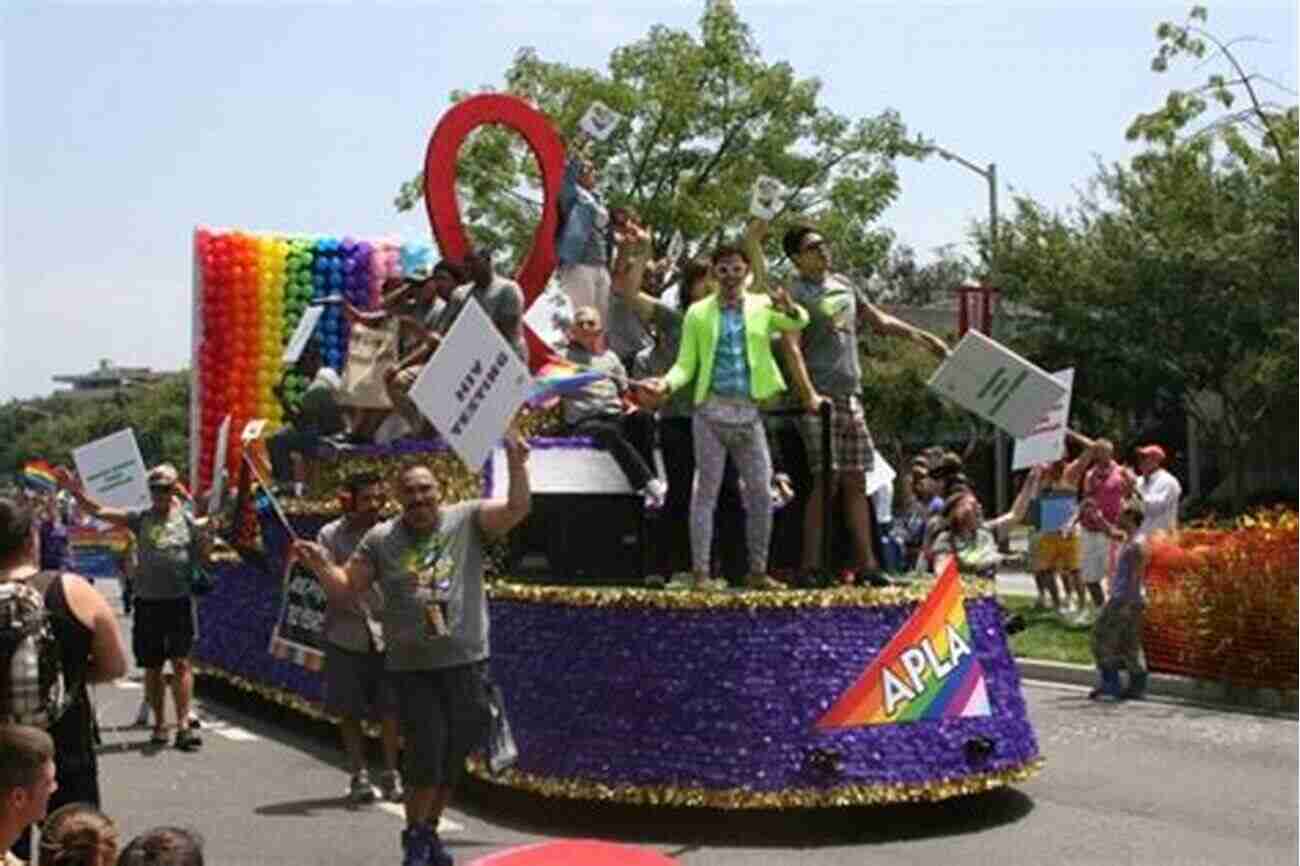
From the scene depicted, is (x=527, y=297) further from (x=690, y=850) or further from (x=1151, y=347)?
(x=1151, y=347)

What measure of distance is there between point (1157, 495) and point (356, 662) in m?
7.86

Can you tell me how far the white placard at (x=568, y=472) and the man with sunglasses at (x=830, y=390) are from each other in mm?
931

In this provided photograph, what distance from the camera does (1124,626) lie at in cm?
1279

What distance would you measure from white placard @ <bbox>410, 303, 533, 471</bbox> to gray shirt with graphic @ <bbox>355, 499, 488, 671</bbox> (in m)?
0.32

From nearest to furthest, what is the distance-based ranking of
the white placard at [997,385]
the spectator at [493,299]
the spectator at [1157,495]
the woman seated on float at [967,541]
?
the white placard at [997,385] < the spectator at [493,299] < the woman seated on float at [967,541] < the spectator at [1157,495]

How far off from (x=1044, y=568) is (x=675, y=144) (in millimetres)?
17610

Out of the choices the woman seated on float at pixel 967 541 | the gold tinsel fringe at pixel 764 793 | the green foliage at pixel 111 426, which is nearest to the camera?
the gold tinsel fringe at pixel 764 793

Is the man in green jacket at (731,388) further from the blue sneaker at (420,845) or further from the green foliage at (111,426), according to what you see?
the green foliage at (111,426)

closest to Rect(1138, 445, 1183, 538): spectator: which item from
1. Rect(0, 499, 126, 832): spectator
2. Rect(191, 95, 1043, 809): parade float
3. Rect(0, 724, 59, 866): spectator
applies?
Rect(191, 95, 1043, 809): parade float

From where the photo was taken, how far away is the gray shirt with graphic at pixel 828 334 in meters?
9.16

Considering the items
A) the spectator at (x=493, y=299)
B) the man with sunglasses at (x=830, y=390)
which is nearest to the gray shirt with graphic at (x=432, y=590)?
the man with sunglasses at (x=830, y=390)

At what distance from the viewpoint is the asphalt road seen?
781 centimetres

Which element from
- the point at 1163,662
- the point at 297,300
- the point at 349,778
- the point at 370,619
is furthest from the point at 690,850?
the point at 297,300

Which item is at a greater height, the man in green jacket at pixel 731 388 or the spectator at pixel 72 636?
the man in green jacket at pixel 731 388
